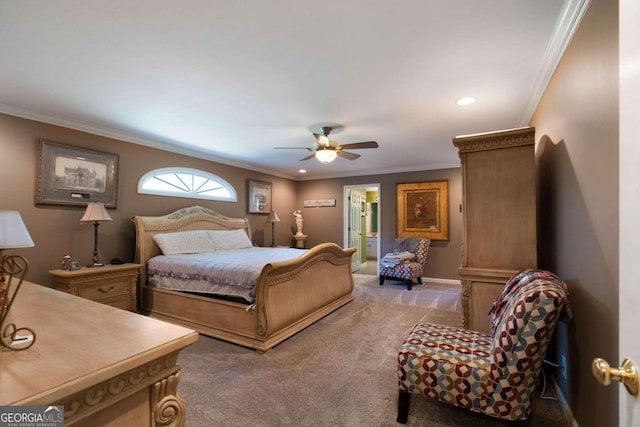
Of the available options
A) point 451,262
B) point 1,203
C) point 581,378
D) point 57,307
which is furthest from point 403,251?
point 1,203

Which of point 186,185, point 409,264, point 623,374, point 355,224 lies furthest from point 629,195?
point 355,224

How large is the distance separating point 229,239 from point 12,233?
4001mm

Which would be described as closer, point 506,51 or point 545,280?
point 545,280

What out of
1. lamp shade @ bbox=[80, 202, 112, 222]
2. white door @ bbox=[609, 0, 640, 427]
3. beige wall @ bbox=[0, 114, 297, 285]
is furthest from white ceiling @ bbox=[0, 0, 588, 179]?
white door @ bbox=[609, 0, 640, 427]

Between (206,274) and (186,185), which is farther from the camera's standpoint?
(186,185)

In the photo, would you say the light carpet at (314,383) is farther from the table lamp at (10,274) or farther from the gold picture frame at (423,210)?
the gold picture frame at (423,210)

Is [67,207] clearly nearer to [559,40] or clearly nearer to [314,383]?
[314,383]

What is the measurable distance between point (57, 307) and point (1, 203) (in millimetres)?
2833

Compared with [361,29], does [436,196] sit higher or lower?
lower

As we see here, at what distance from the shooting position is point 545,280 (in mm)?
1560

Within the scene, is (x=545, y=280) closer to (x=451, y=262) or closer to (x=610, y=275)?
(x=610, y=275)

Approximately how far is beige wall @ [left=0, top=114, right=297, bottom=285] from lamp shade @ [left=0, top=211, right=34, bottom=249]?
308 centimetres

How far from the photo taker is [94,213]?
3.29 meters

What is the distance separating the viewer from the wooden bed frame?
2.80 metres
